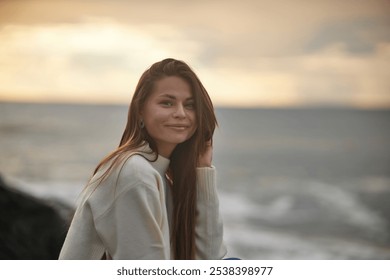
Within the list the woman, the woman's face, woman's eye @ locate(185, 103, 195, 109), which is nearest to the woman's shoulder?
the woman

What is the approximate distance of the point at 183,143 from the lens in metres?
1.92

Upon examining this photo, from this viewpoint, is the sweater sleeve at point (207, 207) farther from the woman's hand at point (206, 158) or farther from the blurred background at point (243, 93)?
the blurred background at point (243, 93)

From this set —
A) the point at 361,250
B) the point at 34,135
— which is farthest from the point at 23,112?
the point at 361,250

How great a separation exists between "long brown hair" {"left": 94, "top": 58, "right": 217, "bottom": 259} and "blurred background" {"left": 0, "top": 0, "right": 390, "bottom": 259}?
0.44 meters

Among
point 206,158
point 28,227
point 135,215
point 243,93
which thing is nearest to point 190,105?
point 206,158

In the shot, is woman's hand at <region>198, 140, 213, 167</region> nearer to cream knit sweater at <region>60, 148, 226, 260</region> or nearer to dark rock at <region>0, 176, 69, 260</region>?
cream knit sweater at <region>60, 148, 226, 260</region>

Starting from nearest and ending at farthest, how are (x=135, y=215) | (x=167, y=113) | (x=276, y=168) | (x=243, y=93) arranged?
(x=135, y=215)
(x=167, y=113)
(x=243, y=93)
(x=276, y=168)

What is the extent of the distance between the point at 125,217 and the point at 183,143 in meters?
0.38

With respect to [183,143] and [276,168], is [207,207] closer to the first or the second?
[183,143]

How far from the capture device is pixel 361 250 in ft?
7.95

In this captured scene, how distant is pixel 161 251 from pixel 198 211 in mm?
227

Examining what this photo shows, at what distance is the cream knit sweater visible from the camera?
1646 mm

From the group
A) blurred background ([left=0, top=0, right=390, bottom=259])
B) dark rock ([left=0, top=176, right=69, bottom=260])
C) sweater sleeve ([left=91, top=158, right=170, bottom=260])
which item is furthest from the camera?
dark rock ([left=0, top=176, right=69, bottom=260])
